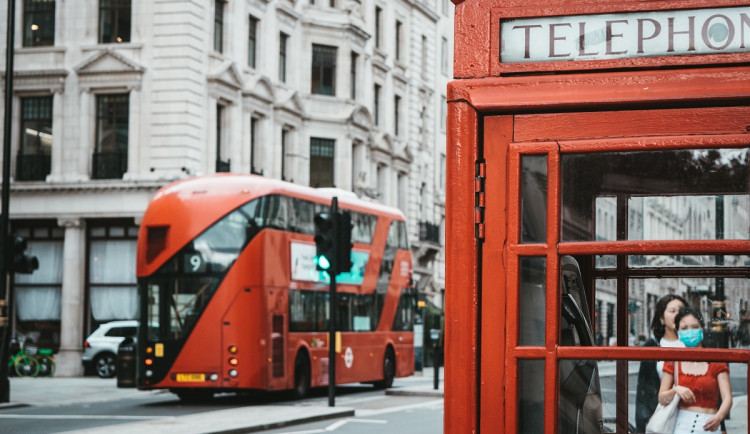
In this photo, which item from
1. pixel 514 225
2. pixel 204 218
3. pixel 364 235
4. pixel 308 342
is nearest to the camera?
pixel 514 225

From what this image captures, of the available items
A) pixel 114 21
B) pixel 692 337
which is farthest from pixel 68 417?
pixel 114 21

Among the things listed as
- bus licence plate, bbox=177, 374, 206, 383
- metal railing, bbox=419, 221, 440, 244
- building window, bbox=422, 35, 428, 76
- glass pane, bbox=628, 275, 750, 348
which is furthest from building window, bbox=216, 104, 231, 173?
glass pane, bbox=628, 275, 750, 348

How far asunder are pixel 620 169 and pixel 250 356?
20.2 m

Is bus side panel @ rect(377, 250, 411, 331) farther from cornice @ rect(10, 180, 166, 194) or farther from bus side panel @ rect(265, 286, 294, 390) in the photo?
cornice @ rect(10, 180, 166, 194)

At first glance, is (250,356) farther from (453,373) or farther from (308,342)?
(453,373)

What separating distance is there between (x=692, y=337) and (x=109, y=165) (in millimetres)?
33777

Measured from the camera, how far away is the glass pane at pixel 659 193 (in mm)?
3180

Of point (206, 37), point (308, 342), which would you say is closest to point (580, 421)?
point (308, 342)

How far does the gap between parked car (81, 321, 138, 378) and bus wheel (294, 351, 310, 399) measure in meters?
9.92

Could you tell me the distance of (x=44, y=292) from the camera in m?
36.6

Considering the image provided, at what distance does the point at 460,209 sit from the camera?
343 cm

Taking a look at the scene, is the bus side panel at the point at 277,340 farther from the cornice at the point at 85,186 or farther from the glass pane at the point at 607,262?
the glass pane at the point at 607,262

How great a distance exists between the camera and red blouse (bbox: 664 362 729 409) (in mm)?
3205

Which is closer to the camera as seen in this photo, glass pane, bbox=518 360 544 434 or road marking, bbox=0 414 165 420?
glass pane, bbox=518 360 544 434
